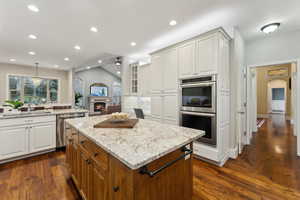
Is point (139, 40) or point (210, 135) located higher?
point (139, 40)

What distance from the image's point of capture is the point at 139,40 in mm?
3396

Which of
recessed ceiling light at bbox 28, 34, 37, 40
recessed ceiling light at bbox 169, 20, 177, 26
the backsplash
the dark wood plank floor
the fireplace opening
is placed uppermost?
recessed ceiling light at bbox 28, 34, 37, 40

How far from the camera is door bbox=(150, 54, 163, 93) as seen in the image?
11.0 ft

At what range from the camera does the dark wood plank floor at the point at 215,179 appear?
167cm

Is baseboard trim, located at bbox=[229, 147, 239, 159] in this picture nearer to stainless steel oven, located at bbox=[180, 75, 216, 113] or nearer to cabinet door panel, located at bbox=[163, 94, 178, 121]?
stainless steel oven, located at bbox=[180, 75, 216, 113]

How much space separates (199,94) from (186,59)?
83 centimetres

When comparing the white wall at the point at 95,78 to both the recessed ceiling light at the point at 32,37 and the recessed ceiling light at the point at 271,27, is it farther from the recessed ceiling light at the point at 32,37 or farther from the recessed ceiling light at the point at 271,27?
the recessed ceiling light at the point at 271,27

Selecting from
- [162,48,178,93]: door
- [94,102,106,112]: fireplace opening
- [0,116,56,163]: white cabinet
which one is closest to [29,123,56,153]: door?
[0,116,56,163]: white cabinet

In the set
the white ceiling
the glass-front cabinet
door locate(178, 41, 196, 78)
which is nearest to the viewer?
the white ceiling

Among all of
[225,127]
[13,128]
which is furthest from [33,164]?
[225,127]

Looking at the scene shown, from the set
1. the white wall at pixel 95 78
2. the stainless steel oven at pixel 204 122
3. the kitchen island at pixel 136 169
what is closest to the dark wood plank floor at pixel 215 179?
the stainless steel oven at pixel 204 122

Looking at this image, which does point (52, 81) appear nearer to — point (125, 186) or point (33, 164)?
point (33, 164)

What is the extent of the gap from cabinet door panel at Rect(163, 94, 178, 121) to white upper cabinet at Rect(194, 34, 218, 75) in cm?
78

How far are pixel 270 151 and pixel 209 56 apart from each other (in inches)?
107
